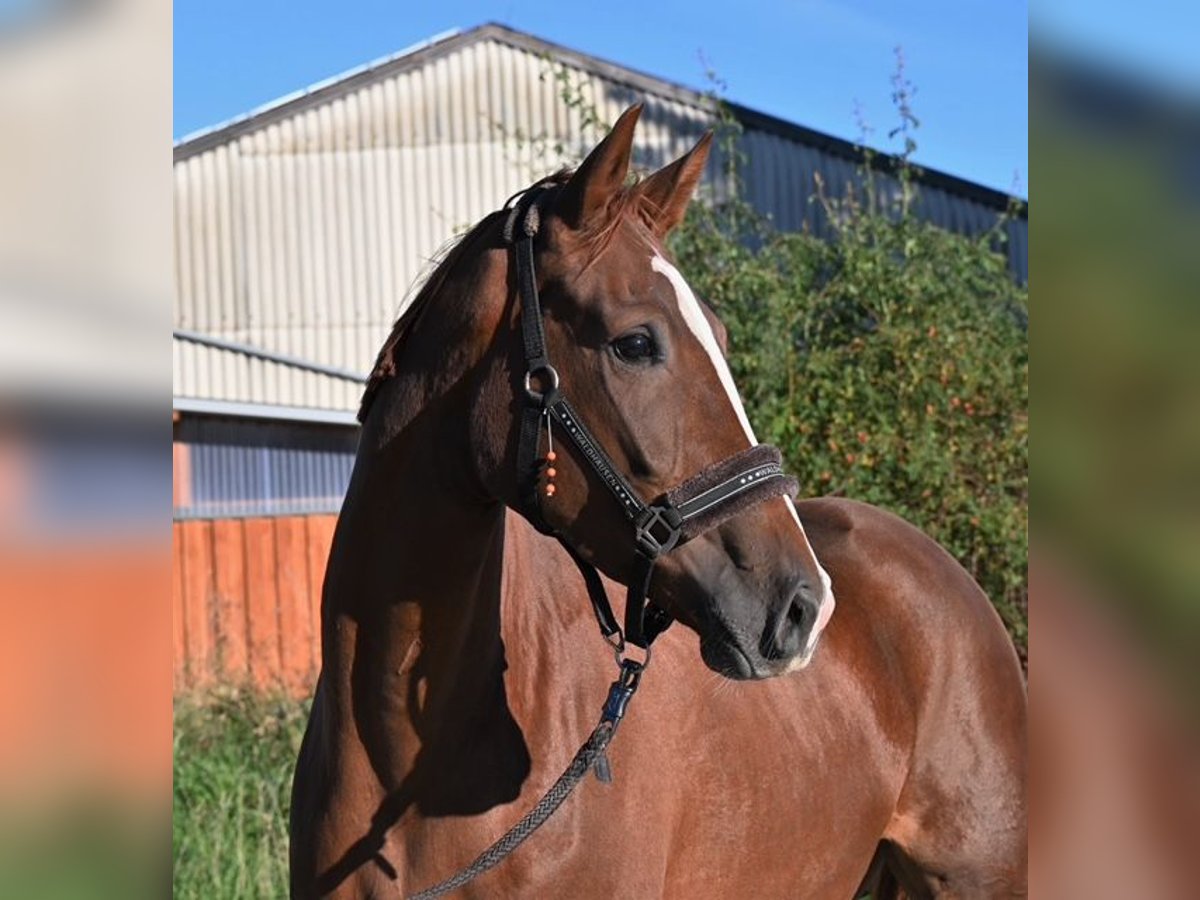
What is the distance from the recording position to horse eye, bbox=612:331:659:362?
2.18 meters

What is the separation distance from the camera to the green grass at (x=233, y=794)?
17.3 ft

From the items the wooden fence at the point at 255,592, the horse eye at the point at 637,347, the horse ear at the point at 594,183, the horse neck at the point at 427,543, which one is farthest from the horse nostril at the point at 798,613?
the wooden fence at the point at 255,592

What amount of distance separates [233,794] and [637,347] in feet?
15.2

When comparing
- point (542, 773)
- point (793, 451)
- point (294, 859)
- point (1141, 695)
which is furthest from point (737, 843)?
point (793, 451)

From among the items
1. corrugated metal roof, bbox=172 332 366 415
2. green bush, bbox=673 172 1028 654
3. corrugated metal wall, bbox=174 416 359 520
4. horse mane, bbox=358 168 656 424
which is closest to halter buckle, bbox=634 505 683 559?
horse mane, bbox=358 168 656 424

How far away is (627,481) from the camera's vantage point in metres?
2.18

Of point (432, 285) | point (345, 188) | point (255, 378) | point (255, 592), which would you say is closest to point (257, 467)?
point (255, 592)

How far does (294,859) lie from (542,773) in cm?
55

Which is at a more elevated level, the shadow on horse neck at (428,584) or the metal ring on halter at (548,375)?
the metal ring on halter at (548,375)

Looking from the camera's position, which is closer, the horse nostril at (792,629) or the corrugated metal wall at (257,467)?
the horse nostril at (792,629)

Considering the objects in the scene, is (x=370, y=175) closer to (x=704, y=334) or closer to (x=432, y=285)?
(x=432, y=285)

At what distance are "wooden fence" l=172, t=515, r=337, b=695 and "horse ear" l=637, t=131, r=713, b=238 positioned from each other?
7689mm

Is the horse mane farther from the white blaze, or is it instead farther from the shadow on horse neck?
the white blaze

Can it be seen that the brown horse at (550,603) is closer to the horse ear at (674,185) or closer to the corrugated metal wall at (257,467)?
the horse ear at (674,185)
